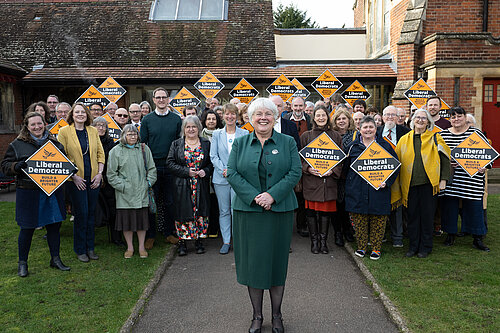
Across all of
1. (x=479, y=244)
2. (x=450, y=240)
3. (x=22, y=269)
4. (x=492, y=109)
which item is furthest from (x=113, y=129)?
(x=492, y=109)

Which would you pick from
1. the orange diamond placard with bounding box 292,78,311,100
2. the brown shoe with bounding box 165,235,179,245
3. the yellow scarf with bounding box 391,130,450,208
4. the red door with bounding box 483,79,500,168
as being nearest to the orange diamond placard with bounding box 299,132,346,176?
the yellow scarf with bounding box 391,130,450,208

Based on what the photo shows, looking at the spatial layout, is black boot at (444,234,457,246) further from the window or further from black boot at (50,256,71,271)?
the window

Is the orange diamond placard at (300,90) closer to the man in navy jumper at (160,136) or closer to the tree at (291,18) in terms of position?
the man in navy jumper at (160,136)

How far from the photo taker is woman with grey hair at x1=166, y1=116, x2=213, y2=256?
625cm

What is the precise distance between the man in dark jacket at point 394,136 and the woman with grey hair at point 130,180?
12.0 ft

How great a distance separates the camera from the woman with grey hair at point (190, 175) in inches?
246

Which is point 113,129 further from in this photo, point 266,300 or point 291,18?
point 291,18

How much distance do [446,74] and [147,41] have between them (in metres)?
12.2

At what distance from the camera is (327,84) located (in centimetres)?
1169

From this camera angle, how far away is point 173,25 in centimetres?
1997

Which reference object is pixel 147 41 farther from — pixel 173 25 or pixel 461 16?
pixel 461 16

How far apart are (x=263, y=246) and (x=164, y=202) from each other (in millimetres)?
3577

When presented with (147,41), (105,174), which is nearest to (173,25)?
(147,41)

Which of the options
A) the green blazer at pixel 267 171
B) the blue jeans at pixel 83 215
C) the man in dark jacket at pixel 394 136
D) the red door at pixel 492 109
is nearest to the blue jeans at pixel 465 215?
the man in dark jacket at pixel 394 136
